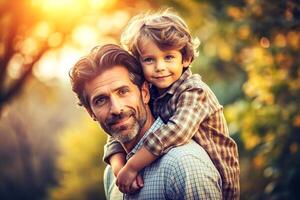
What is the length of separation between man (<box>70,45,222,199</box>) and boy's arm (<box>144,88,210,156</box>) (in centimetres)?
5

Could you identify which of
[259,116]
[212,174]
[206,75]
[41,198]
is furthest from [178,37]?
[41,198]

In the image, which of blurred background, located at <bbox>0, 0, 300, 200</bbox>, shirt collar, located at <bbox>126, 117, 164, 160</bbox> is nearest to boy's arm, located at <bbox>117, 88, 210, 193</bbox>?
shirt collar, located at <bbox>126, 117, 164, 160</bbox>

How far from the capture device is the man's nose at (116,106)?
348 centimetres

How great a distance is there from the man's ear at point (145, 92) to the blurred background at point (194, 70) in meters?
0.82

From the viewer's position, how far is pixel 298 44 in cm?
725

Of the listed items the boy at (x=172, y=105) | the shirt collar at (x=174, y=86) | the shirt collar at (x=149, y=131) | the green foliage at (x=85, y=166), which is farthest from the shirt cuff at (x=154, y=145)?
the green foliage at (x=85, y=166)

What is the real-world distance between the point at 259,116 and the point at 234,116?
78 cm

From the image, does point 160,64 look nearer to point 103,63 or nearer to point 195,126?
point 103,63

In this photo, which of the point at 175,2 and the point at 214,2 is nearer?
the point at 214,2

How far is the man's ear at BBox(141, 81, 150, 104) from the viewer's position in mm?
3690

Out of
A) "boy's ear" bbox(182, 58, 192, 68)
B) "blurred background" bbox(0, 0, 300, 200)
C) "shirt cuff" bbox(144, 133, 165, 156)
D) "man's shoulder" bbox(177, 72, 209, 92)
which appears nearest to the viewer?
"shirt cuff" bbox(144, 133, 165, 156)

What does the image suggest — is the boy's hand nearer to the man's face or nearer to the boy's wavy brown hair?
the man's face

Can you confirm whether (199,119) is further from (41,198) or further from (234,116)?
(41,198)

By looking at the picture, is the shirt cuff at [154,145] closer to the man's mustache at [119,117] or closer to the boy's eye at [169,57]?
the man's mustache at [119,117]
